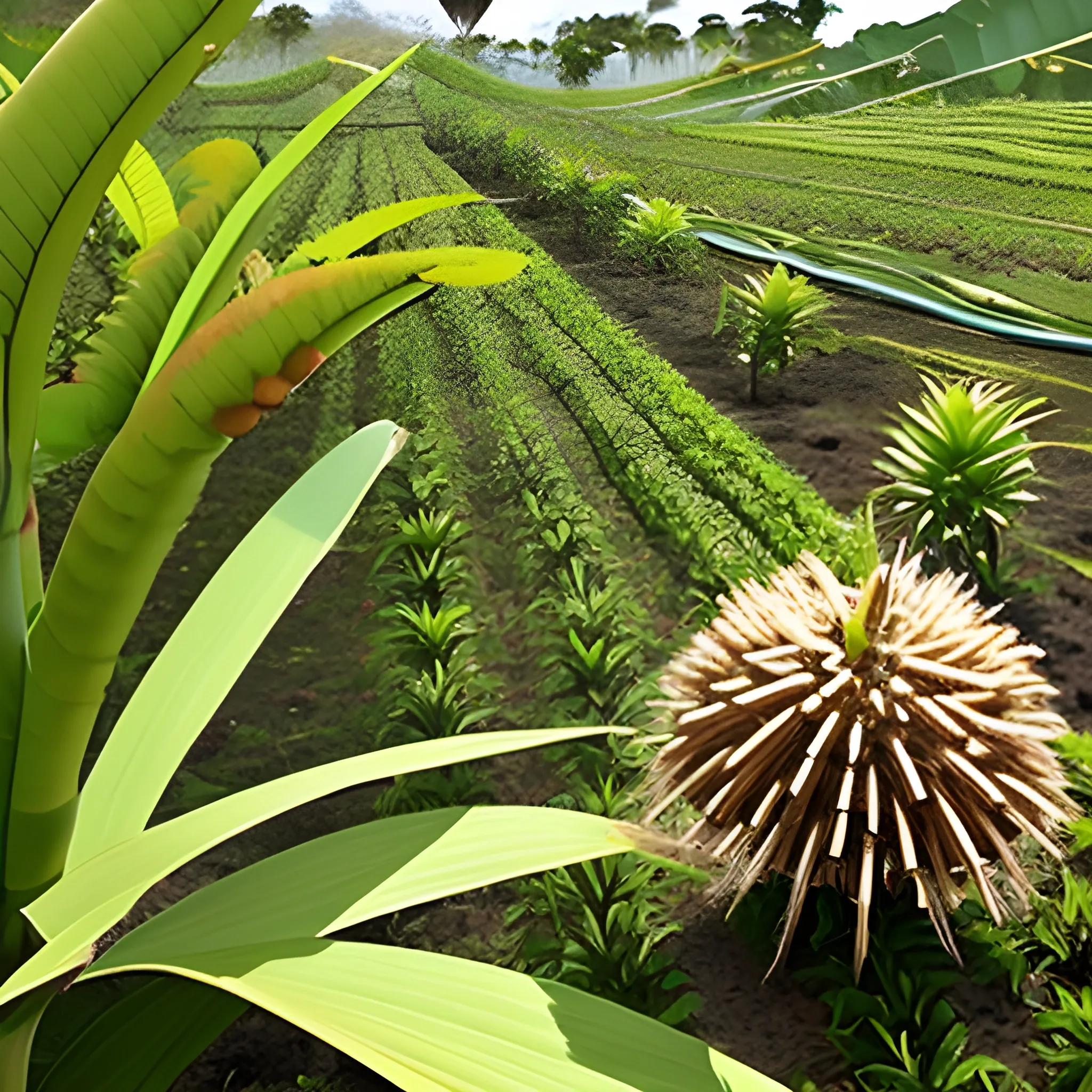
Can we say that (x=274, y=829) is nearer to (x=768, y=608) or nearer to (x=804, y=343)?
(x=768, y=608)

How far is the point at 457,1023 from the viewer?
1.82 ft

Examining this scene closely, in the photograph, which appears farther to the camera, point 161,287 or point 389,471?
point 389,471

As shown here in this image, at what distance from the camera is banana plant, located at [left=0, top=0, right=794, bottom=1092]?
0.45 metres

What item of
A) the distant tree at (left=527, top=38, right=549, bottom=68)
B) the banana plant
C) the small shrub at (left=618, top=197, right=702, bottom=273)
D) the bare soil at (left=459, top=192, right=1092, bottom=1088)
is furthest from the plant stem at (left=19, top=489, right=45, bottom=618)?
the distant tree at (left=527, top=38, right=549, bottom=68)

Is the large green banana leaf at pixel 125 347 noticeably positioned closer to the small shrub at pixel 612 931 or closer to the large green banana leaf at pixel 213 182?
the large green banana leaf at pixel 213 182

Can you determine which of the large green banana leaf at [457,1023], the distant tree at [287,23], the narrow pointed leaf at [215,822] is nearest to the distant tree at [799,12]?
the distant tree at [287,23]

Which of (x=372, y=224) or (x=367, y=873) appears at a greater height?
(x=372, y=224)

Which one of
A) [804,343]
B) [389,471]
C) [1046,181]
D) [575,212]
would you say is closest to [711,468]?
[804,343]

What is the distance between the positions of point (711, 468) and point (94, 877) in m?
1.48

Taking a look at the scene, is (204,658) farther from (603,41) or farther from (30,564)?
(603,41)

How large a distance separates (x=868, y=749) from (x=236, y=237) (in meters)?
0.77

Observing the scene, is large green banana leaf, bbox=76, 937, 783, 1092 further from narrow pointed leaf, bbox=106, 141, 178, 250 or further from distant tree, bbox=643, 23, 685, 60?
distant tree, bbox=643, 23, 685, 60

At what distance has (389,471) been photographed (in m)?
1.88

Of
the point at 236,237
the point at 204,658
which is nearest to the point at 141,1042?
the point at 204,658
